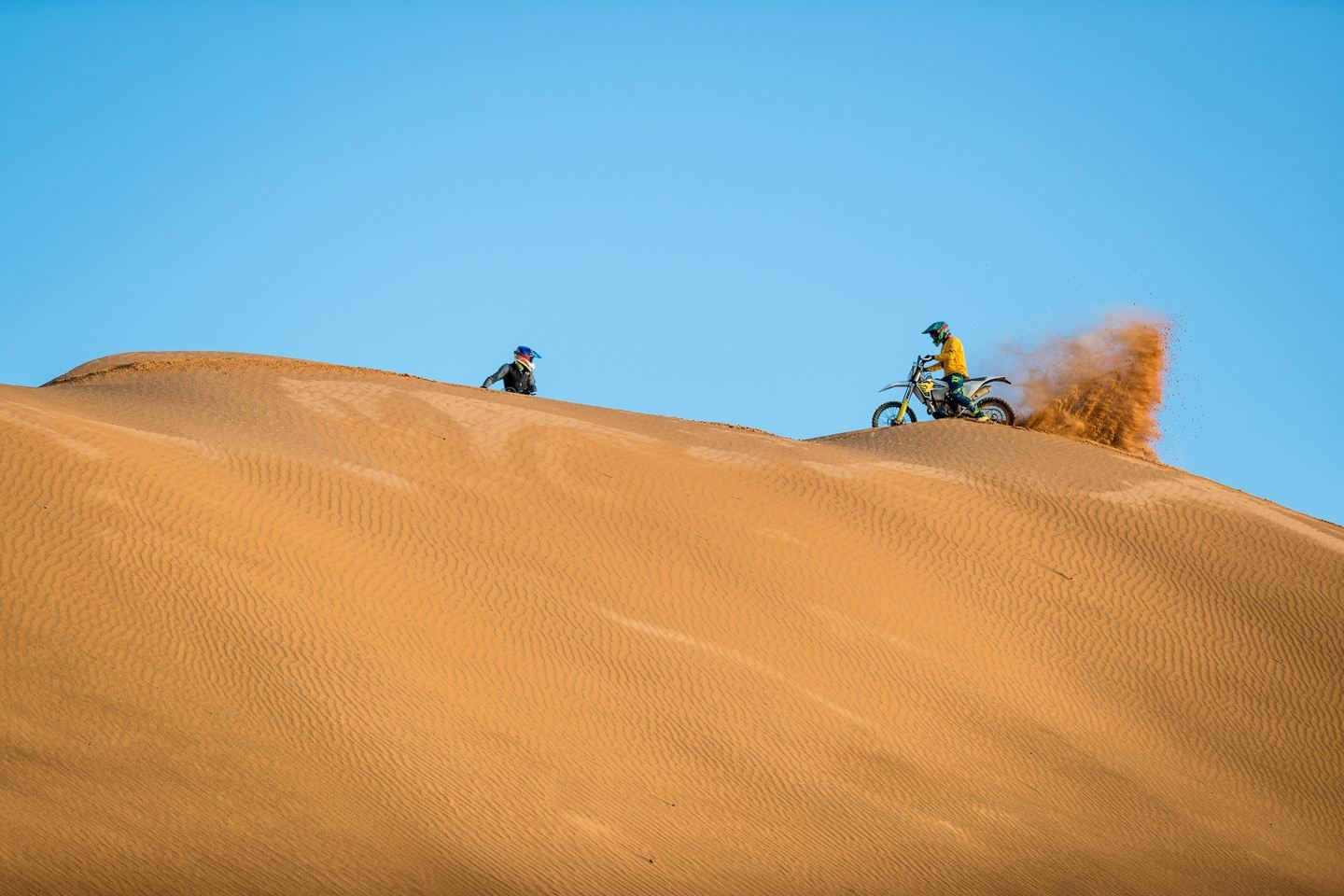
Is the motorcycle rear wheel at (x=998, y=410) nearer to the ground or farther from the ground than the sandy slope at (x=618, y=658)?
farther from the ground

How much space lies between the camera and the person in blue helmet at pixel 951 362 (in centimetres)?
2162

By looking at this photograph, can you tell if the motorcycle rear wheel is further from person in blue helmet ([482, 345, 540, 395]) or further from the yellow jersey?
person in blue helmet ([482, 345, 540, 395])

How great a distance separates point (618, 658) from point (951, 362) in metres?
10.3

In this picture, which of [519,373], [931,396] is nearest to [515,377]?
[519,373]

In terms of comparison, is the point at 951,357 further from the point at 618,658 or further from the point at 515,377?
the point at 618,658

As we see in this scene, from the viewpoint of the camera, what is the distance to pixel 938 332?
21.6 metres

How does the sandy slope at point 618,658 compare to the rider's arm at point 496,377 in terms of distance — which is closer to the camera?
the sandy slope at point 618,658

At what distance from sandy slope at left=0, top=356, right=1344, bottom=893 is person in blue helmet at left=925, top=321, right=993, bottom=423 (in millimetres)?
1177

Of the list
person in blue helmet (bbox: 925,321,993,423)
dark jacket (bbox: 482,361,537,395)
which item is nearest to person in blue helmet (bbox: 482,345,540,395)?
dark jacket (bbox: 482,361,537,395)

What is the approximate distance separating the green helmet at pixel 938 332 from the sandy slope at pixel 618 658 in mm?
1683

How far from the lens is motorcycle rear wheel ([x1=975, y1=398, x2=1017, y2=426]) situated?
2298 cm

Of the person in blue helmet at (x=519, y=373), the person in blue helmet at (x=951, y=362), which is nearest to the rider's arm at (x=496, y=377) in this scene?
the person in blue helmet at (x=519, y=373)

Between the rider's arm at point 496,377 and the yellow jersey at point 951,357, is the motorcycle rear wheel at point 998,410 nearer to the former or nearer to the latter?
the yellow jersey at point 951,357

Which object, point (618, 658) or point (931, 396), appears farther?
point (931, 396)
